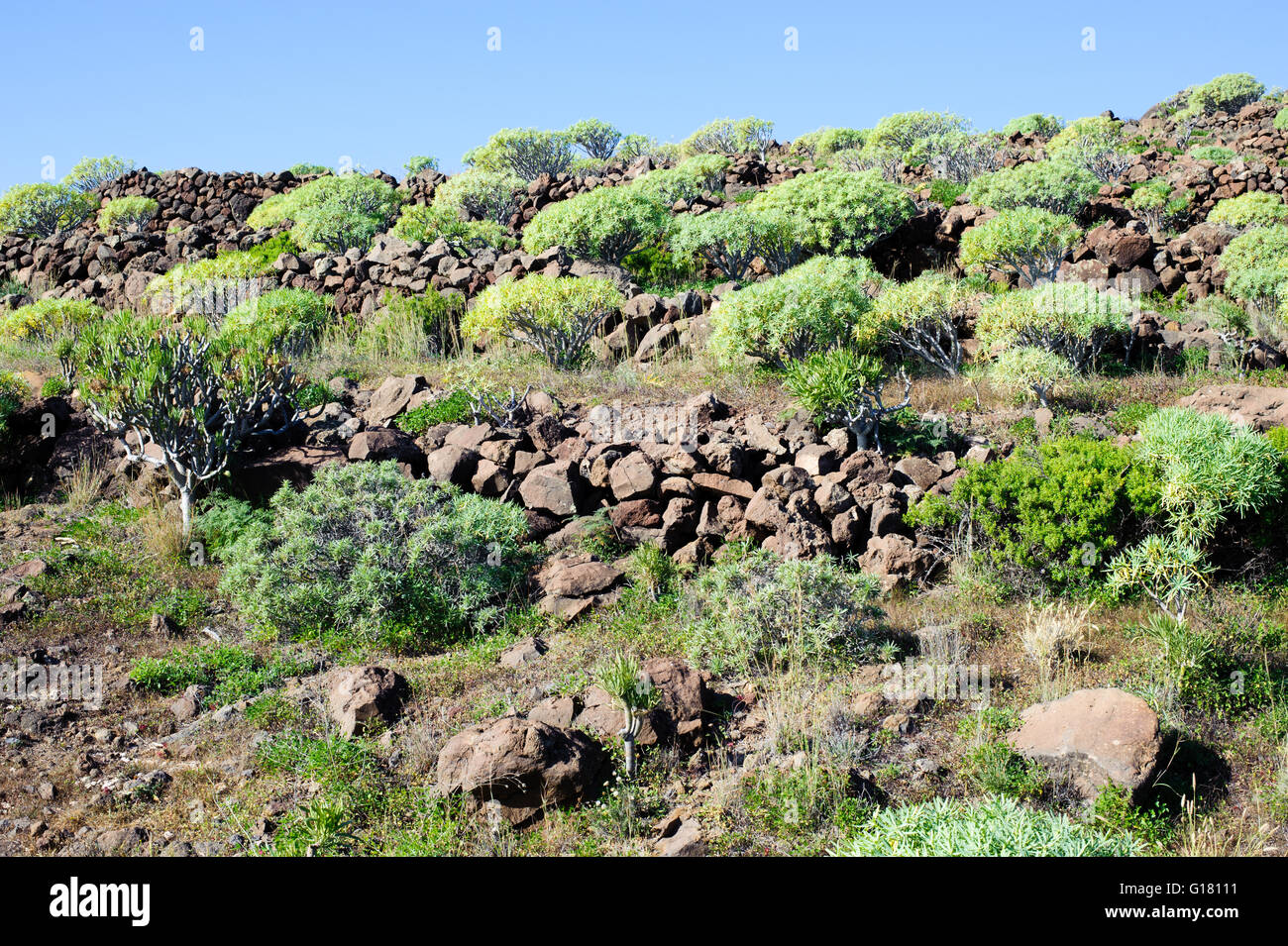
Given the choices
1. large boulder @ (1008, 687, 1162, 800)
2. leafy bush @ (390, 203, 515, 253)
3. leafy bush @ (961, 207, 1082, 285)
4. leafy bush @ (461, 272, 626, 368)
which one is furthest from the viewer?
leafy bush @ (390, 203, 515, 253)

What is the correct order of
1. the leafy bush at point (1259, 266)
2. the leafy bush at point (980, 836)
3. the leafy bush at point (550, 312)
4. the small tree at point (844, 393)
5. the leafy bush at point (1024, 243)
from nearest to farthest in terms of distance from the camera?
the leafy bush at point (980, 836) → the small tree at point (844, 393) → the leafy bush at point (550, 312) → the leafy bush at point (1259, 266) → the leafy bush at point (1024, 243)

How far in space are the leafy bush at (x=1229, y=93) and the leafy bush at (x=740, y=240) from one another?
118 ft

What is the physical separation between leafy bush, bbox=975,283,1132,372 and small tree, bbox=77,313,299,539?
9309 mm

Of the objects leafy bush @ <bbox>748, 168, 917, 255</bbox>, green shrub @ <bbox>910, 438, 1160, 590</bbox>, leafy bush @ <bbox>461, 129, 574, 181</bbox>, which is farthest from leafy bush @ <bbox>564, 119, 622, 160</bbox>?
green shrub @ <bbox>910, 438, 1160, 590</bbox>

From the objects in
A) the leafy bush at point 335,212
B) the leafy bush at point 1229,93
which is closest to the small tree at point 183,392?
the leafy bush at point 335,212

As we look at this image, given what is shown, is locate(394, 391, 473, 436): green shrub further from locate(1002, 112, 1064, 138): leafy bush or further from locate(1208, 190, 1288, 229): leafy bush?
locate(1002, 112, 1064, 138): leafy bush

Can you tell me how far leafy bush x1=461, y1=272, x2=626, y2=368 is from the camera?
42.8 ft

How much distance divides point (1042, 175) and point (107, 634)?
19.8 metres

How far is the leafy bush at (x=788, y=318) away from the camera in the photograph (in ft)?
38.6

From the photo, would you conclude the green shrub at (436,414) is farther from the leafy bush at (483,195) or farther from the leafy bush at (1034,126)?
the leafy bush at (1034,126)

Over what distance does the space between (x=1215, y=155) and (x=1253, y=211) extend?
1201 cm

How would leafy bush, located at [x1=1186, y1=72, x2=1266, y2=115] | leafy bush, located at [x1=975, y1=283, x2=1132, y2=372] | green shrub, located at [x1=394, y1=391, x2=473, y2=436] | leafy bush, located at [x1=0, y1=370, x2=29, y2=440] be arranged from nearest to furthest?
1. leafy bush, located at [x1=0, y1=370, x2=29, y2=440]
2. green shrub, located at [x1=394, y1=391, x2=473, y2=436]
3. leafy bush, located at [x1=975, y1=283, x2=1132, y2=372]
4. leafy bush, located at [x1=1186, y1=72, x2=1266, y2=115]

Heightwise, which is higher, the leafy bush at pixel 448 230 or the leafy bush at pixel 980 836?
the leafy bush at pixel 448 230

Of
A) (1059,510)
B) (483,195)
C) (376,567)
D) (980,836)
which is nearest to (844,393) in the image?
(1059,510)
